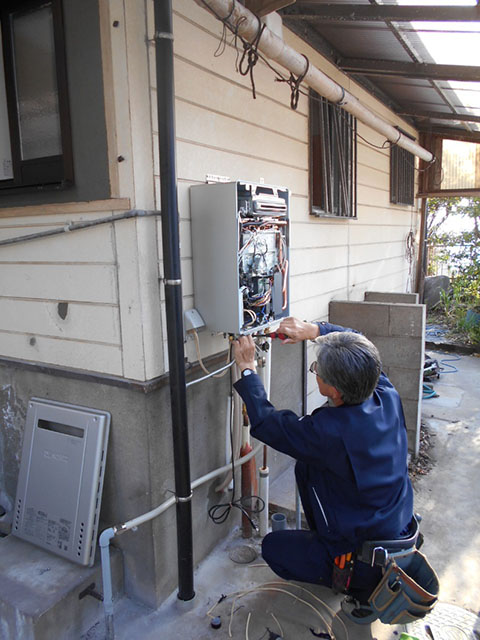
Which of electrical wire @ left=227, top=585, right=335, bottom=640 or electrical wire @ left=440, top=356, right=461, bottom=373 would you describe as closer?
electrical wire @ left=227, top=585, right=335, bottom=640

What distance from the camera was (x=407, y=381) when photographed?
400cm

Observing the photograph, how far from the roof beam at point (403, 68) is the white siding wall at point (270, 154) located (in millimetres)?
154

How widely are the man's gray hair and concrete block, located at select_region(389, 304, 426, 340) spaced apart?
2098 millimetres

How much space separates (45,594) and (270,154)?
2.79m

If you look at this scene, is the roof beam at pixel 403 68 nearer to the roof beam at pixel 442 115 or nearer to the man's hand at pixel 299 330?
the roof beam at pixel 442 115

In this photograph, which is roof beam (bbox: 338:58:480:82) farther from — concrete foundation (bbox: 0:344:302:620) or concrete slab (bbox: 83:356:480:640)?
concrete slab (bbox: 83:356:480:640)

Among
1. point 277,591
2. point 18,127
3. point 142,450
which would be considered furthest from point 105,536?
point 18,127

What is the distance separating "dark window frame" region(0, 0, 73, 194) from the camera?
219 centimetres

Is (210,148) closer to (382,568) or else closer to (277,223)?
(277,223)

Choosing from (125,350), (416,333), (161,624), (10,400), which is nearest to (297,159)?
(416,333)

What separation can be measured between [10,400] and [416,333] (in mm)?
3034

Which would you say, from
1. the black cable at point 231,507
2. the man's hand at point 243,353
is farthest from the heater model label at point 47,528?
the man's hand at point 243,353

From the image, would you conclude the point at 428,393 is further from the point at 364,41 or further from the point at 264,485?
the point at 364,41

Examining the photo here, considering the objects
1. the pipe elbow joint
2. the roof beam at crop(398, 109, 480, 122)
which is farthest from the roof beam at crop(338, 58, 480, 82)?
the pipe elbow joint
